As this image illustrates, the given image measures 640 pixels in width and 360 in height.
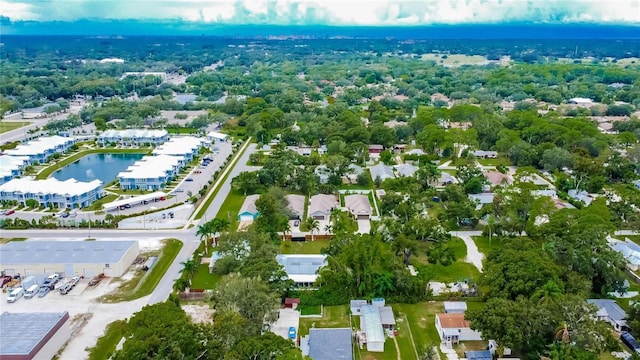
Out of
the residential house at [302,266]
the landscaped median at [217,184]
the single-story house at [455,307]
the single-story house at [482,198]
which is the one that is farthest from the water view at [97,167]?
the single-story house at [455,307]

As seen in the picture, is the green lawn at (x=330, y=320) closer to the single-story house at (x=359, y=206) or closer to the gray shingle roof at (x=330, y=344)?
the gray shingle roof at (x=330, y=344)

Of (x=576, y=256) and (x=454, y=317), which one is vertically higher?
(x=576, y=256)

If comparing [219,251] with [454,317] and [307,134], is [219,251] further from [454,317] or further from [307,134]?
[307,134]

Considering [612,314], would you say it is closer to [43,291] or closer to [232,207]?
[232,207]

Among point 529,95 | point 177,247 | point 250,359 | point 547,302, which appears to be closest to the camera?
point 250,359

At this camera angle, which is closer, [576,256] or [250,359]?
[250,359]

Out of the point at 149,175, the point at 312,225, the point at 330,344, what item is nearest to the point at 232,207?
the point at 312,225

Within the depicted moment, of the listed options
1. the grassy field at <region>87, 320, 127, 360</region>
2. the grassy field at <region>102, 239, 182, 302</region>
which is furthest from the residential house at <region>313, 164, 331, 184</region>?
the grassy field at <region>87, 320, 127, 360</region>

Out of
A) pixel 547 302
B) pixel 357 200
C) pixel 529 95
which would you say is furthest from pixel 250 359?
pixel 529 95
